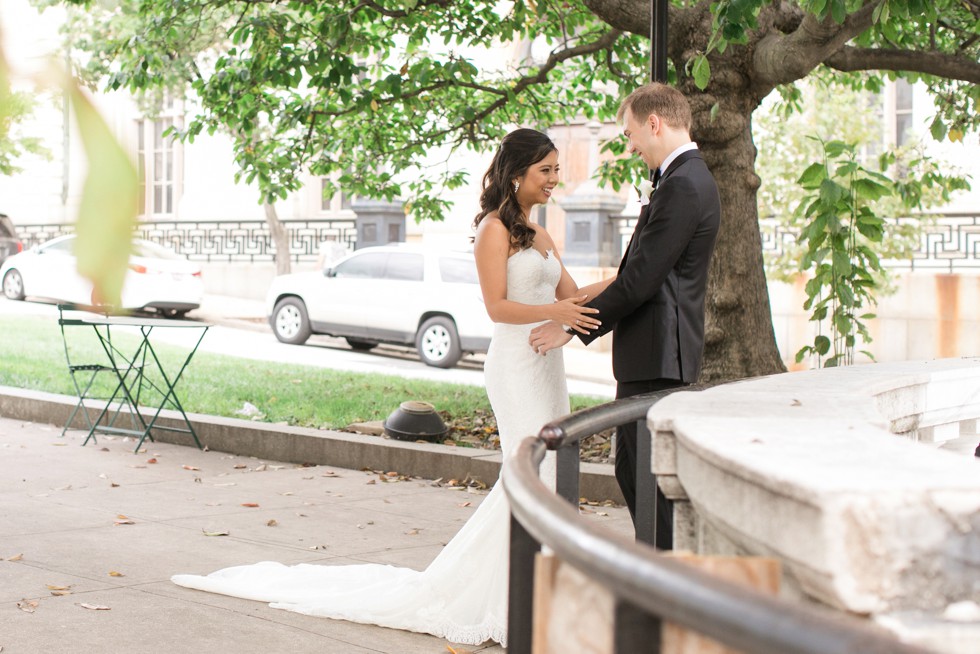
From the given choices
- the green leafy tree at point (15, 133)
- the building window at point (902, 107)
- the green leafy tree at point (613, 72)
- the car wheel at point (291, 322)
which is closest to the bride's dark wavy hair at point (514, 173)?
the green leafy tree at point (613, 72)

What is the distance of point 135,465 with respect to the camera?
29.0ft

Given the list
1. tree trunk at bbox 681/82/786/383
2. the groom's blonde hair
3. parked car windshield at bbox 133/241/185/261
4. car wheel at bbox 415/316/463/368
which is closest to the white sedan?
parked car windshield at bbox 133/241/185/261

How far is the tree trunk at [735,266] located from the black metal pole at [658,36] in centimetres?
158

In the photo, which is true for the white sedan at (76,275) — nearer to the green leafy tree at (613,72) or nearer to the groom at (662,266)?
the groom at (662,266)

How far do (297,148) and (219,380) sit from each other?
119 inches

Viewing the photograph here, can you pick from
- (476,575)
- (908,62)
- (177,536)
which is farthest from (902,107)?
(476,575)

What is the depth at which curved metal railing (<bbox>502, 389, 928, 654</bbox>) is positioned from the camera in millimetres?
1003

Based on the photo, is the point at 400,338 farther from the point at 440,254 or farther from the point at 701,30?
the point at 701,30

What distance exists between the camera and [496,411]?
5.25 metres

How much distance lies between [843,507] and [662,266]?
275 centimetres

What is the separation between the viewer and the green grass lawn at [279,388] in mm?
10609

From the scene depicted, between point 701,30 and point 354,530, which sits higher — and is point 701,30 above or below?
above

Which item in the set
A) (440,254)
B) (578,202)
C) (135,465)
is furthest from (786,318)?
(135,465)

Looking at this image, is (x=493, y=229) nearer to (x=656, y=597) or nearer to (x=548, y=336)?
(x=548, y=336)
